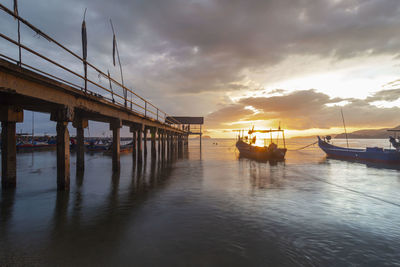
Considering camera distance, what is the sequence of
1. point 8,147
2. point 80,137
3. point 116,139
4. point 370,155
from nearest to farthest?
point 8,147
point 116,139
point 80,137
point 370,155

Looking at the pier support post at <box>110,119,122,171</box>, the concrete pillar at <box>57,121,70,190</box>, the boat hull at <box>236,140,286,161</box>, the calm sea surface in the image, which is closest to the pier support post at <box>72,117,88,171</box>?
the pier support post at <box>110,119,122,171</box>

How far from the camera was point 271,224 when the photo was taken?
6680mm

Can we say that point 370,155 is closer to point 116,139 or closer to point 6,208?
point 116,139

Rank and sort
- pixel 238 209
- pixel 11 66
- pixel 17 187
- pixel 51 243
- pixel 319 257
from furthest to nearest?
pixel 17 187
pixel 238 209
pixel 11 66
pixel 51 243
pixel 319 257

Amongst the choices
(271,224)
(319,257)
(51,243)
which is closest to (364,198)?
(271,224)

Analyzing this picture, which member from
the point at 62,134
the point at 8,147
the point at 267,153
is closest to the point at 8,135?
the point at 8,147

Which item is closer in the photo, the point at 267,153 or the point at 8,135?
the point at 8,135

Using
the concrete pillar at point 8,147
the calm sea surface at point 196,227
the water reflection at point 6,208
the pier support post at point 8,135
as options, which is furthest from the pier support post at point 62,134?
the concrete pillar at point 8,147

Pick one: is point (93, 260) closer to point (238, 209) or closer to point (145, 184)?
point (238, 209)

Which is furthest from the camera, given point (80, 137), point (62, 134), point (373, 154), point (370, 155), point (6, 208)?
point (370, 155)

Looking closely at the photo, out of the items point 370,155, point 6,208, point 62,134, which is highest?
point 62,134

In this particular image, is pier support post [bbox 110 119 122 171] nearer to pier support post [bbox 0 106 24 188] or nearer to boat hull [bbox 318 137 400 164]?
pier support post [bbox 0 106 24 188]

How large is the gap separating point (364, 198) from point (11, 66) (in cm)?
1617

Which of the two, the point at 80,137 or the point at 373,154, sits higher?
the point at 80,137
